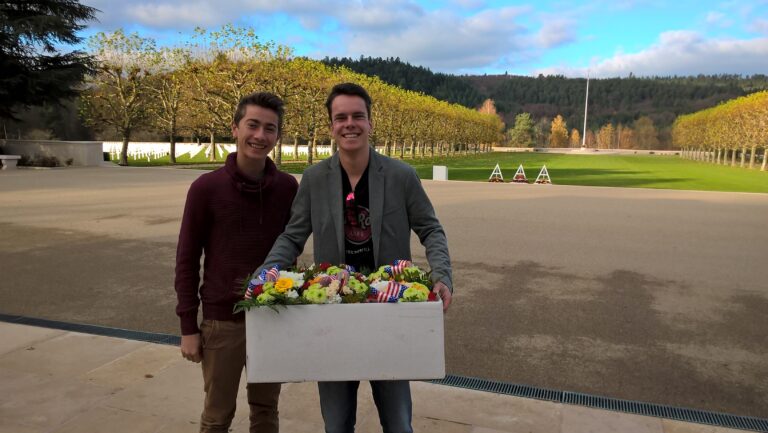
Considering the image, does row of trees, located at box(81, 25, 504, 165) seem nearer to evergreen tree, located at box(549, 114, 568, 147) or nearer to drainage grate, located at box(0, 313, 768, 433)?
drainage grate, located at box(0, 313, 768, 433)

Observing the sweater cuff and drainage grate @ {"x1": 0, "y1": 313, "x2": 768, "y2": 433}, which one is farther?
drainage grate @ {"x1": 0, "y1": 313, "x2": 768, "y2": 433}

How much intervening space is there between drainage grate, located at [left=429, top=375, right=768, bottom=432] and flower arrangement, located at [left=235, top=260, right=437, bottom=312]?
235 cm

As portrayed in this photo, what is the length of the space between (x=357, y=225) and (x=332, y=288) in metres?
0.55

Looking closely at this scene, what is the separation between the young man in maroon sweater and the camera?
2422mm

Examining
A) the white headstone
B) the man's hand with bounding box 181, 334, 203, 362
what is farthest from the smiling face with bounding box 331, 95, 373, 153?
the white headstone

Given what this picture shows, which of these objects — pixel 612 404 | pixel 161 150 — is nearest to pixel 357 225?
pixel 612 404

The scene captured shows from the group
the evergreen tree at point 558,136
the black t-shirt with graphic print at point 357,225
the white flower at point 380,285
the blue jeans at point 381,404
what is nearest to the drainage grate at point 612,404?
the blue jeans at point 381,404

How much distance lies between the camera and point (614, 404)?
3.89m

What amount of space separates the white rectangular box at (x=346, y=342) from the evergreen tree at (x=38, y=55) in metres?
36.2

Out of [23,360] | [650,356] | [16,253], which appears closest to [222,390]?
[23,360]

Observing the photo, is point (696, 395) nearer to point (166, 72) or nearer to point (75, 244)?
point (75, 244)

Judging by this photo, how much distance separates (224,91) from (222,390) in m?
33.9

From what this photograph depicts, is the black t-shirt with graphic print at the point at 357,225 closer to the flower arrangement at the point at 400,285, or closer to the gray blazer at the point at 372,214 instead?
the gray blazer at the point at 372,214

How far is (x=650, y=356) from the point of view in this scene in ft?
16.0
